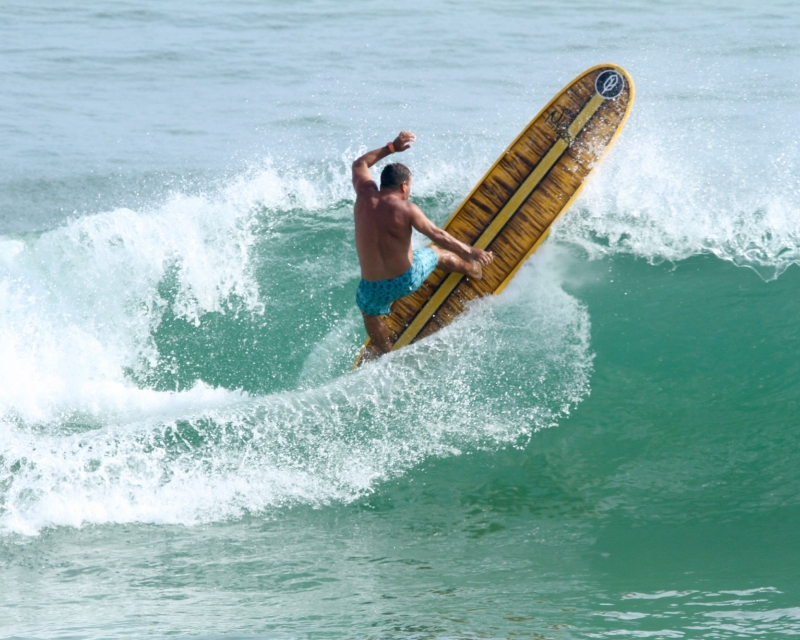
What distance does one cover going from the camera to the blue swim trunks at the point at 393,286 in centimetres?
596

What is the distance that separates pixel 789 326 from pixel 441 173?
368 cm

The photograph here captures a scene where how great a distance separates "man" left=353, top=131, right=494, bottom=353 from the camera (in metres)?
5.65

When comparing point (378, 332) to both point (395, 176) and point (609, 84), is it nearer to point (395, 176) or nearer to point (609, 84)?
point (395, 176)

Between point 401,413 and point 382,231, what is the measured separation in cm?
121

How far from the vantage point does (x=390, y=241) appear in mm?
5770

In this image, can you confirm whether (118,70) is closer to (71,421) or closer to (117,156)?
(117,156)

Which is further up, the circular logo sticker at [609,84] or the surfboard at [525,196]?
the circular logo sticker at [609,84]

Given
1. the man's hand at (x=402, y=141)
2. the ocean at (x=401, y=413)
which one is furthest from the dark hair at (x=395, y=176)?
the ocean at (x=401, y=413)

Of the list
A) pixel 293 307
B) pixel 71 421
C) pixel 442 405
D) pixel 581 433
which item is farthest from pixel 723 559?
pixel 71 421

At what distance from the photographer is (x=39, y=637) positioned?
12.5 ft

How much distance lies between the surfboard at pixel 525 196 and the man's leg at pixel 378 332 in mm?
151

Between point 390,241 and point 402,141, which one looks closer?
point 390,241

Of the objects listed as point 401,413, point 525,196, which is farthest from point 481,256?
point 401,413

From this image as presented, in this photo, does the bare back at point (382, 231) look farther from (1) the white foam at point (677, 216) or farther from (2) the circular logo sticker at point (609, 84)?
(2) the circular logo sticker at point (609, 84)
